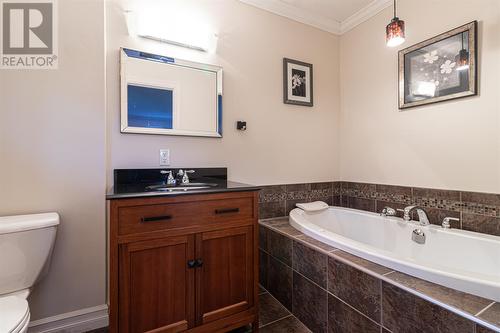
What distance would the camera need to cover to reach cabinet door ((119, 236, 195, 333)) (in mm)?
1146

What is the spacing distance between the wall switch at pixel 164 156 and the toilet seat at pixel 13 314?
103 cm

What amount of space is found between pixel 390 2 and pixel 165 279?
2778 mm

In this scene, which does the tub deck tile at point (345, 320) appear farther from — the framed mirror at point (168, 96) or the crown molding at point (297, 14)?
the crown molding at point (297, 14)

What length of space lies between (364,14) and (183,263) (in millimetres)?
2686

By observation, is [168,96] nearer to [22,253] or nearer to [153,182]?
[153,182]

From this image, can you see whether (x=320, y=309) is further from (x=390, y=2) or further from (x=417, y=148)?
(x=390, y=2)

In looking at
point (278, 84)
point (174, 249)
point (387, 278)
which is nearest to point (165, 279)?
point (174, 249)

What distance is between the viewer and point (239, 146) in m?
2.11

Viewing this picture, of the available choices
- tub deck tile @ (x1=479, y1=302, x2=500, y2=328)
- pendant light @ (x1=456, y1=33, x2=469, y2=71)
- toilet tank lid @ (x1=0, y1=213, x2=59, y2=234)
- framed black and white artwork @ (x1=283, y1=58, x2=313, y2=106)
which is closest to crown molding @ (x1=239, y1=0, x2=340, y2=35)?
framed black and white artwork @ (x1=283, y1=58, x2=313, y2=106)

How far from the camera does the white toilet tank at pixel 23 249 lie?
3.82 ft

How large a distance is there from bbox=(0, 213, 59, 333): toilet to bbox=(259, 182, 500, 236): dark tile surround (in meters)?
1.50

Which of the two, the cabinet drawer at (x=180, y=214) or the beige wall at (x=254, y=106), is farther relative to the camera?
the beige wall at (x=254, y=106)

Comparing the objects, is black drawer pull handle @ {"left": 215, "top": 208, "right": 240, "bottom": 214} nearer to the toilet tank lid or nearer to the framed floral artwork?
the toilet tank lid

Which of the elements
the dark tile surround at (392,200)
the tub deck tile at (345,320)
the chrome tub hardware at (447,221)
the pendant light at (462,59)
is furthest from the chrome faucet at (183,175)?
the pendant light at (462,59)
